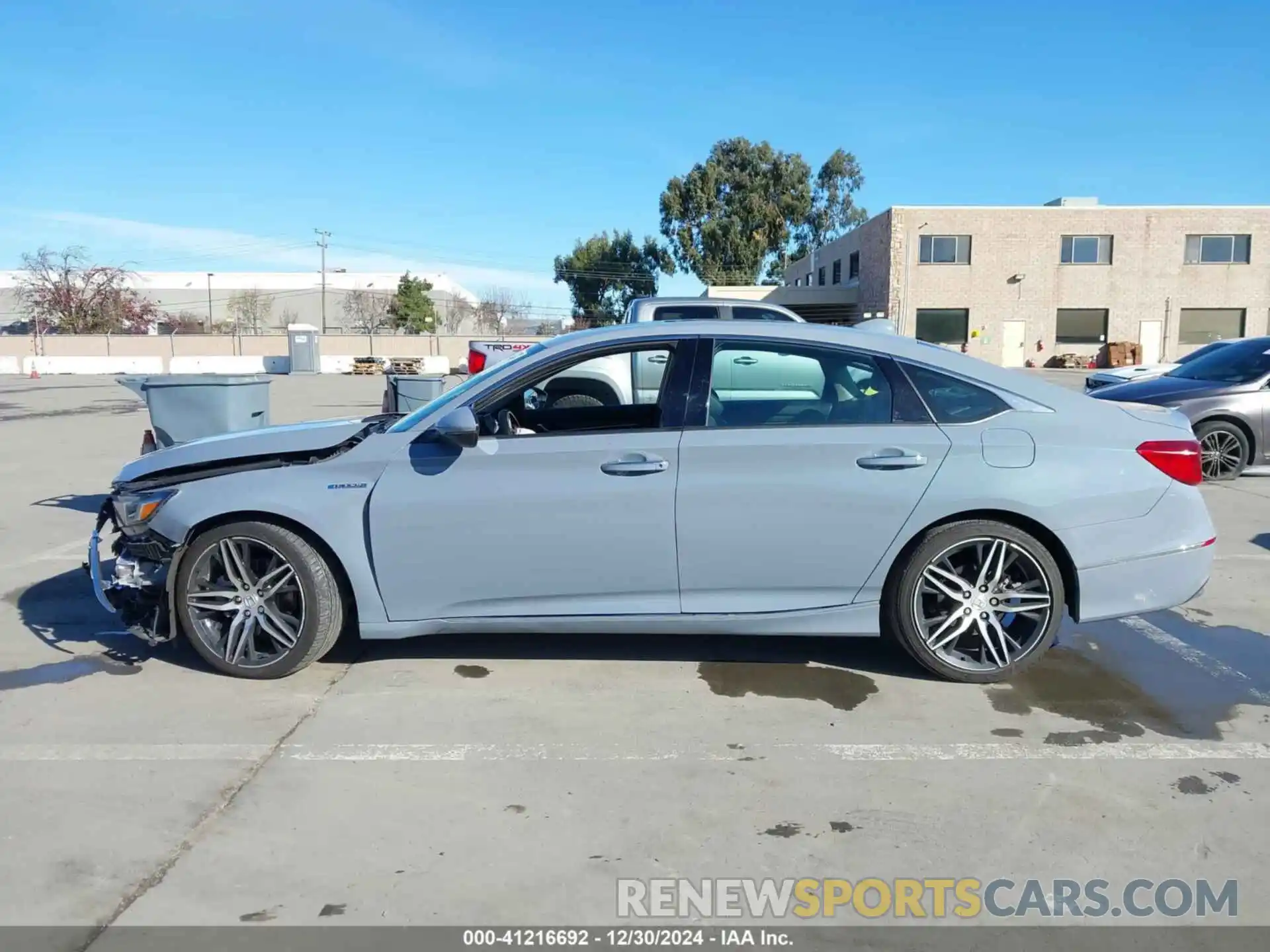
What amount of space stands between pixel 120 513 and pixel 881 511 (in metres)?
3.55

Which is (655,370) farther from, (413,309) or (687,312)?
(413,309)

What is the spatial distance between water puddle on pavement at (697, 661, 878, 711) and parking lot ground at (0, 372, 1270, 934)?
0.02m

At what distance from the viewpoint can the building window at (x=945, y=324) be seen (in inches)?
1651

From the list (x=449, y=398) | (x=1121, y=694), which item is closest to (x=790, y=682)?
(x=1121, y=694)

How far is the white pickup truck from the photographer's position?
180 inches

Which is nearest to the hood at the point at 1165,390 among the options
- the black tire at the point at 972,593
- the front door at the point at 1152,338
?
the black tire at the point at 972,593

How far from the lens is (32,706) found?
4.18 m

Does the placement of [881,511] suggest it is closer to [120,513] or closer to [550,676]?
[550,676]

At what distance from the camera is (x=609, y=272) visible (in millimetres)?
68000

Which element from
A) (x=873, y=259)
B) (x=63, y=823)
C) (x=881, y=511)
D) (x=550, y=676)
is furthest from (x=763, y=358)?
(x=873, y=259)

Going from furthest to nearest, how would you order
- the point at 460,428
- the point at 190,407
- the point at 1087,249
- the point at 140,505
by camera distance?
the point at 1087,249 → the point at 190,407 → the point at 140,505 → the point at 460,428

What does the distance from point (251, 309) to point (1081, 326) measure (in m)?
68.9

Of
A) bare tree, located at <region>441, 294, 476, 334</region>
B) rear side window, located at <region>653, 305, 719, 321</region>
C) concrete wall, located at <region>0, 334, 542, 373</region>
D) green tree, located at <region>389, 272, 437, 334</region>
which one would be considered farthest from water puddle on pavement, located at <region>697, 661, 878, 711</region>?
bare tree, located at <region>441, 294, 476, 334</region>
